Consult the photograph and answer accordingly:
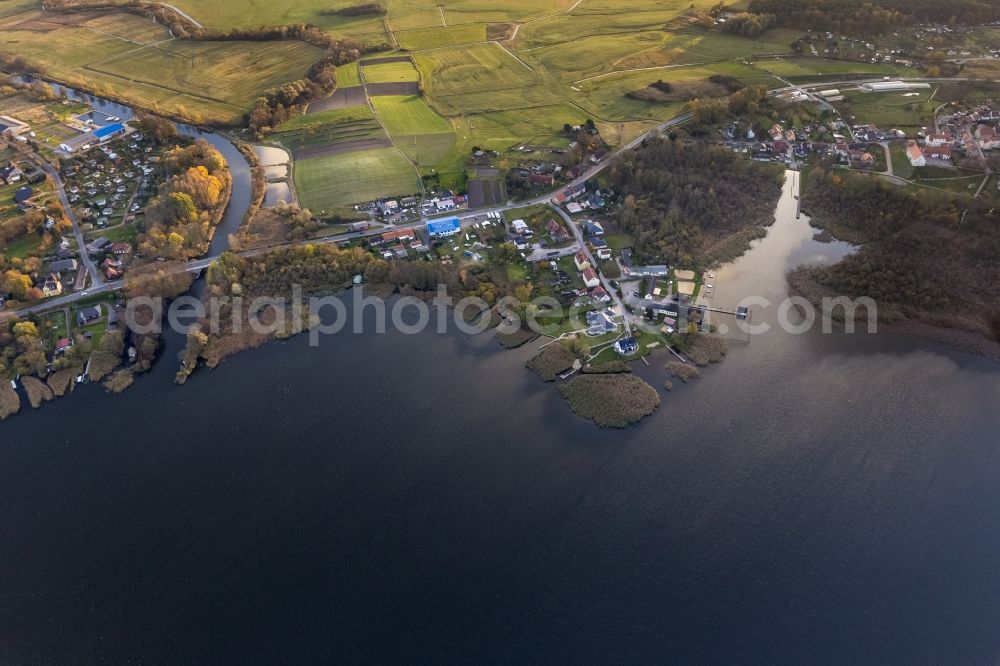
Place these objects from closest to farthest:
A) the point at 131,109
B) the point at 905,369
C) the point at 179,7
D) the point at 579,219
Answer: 1. the point at 905,369
2. the point at 579,219
3. the point at 131,109
4. the point at 179,7

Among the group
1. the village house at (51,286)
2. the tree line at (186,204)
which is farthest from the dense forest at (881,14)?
the village house at (51,286)

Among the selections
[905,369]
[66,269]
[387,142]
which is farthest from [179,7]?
[905,369]

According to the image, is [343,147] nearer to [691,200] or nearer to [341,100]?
[341,100]

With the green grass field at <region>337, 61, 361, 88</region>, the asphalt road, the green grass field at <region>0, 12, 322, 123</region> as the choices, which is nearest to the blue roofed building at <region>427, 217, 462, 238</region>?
the asphalt road

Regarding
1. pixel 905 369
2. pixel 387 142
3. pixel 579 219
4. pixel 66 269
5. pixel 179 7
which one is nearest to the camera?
pixel 905 369

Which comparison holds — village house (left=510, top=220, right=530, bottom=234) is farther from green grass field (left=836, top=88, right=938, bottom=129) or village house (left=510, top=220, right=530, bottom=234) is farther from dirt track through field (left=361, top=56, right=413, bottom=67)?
dirt track through field (left=361, top=56, right=413, bottom=67)

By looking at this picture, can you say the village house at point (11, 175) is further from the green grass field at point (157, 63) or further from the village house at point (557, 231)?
the village house at point (557, 231)

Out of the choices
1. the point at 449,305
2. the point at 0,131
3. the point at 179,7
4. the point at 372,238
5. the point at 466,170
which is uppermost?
the point at 179,7

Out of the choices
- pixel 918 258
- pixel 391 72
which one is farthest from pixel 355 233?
pixel 918 258

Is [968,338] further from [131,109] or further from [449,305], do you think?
[131,109]
